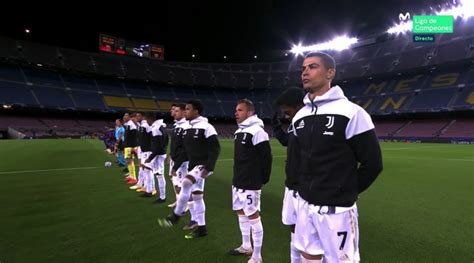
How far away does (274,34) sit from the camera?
41156mm

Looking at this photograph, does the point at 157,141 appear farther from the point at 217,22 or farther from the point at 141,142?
the point at 217,22

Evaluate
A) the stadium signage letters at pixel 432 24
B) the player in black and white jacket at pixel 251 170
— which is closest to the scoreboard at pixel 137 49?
the stadium signage letters at pixel 432 24

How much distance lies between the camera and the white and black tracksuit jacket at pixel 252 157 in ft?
13.6

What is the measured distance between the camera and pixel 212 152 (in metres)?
5.06

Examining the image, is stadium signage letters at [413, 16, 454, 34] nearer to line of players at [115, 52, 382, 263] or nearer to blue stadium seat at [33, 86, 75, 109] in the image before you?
line of players at [115, 52, 382, 263]

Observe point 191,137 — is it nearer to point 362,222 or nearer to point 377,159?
point 377,159

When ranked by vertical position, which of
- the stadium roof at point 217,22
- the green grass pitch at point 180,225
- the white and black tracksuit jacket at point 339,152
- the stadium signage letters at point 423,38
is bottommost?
the green grass pitch at point 180,225

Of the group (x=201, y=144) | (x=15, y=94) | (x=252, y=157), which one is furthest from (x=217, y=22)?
(x=15, y=94)

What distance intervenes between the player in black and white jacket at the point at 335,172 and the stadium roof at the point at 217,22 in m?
29.6

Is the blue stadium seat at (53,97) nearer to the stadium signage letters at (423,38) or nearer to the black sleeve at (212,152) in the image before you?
the black sleeve at (212,152)

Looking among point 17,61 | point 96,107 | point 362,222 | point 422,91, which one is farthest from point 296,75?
point 362,222

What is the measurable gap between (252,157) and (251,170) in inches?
7.8

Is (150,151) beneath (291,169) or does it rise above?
beneath

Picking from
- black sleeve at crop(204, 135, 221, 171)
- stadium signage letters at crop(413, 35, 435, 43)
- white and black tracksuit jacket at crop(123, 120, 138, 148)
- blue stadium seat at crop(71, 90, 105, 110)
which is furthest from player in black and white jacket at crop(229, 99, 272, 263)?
blue stadium seat at crop(71, 90, 105, 110)
